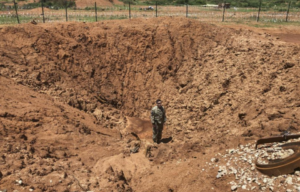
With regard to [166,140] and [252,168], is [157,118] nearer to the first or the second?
[166,140]

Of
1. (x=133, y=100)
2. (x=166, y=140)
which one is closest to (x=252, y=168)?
(x=166, y=140)

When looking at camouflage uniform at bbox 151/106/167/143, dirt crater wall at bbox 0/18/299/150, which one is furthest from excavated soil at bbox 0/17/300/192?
camouflage uniform at bbox 151/106/167/143

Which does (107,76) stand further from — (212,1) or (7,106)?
(212,1)

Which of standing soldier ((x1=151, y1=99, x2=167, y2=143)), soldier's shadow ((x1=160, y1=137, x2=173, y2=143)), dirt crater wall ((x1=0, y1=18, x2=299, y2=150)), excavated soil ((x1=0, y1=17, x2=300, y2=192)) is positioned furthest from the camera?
soldier's shadow ((x1=160, y1=137, x2=173, y2=143))

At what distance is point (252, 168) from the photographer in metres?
5.40

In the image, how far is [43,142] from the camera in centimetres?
678

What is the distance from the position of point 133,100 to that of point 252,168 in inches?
256

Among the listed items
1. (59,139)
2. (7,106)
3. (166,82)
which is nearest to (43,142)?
(59,139)

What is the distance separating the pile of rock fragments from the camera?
4.79 meters

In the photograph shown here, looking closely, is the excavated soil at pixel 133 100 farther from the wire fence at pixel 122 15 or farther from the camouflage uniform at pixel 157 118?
the wire fence at pixel 122 15

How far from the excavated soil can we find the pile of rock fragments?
9cm

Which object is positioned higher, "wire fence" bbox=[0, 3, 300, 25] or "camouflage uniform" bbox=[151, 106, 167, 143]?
"wire fence" bbox=[0, 3, 300, 25]

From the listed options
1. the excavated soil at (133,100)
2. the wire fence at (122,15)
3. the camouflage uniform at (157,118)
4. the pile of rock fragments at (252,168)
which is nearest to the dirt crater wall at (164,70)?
the excavated soil at (133,100)

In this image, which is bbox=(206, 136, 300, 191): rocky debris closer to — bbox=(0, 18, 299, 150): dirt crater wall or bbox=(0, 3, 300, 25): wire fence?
bbox=(0, 18, 299, 150): dirt crater wall
